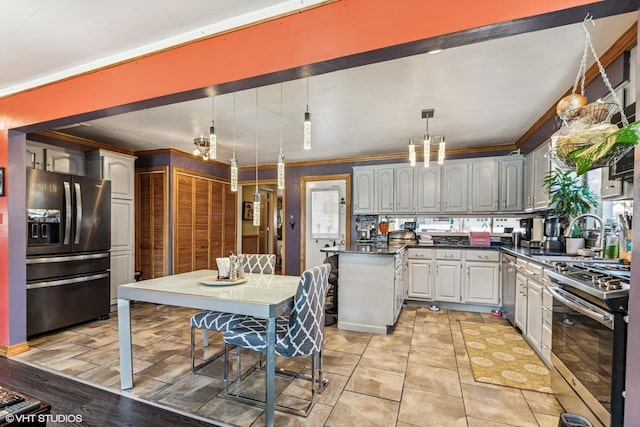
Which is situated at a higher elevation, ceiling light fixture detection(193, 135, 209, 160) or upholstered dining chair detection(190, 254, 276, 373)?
ceiling light fixture detection(193, 135, 209, 160)

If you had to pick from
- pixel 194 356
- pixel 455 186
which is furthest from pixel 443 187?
pixel 194 356

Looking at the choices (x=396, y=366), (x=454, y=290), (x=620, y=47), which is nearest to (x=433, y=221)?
(x=454, y=290)

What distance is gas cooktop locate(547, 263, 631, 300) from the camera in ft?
4.89

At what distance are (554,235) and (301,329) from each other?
305 cm

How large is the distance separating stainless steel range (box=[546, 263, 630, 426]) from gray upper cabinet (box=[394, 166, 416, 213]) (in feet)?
9.42

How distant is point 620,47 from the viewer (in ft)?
6.64

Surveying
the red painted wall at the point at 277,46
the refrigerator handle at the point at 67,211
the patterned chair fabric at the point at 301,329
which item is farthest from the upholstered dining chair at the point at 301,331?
the refrigerator handle at the point at 67,211

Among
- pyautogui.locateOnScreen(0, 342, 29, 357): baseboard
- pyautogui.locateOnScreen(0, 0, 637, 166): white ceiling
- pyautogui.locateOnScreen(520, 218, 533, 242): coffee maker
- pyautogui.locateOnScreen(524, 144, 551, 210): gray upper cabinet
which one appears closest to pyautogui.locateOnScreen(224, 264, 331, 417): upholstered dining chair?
pyautogui.locateOnScreen(0, 0, 637, 166): white ceiling

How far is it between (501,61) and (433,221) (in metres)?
3.18

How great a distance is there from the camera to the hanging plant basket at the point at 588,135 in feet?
3.90

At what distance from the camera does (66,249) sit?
3.57 m

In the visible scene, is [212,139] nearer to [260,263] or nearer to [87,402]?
[260,263]

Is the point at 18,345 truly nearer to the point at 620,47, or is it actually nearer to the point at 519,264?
the point at 519,264

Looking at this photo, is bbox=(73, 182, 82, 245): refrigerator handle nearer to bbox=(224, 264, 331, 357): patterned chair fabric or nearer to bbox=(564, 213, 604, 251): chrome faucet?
bbox=(224, 264, 331, 357): patterned chair fabric
